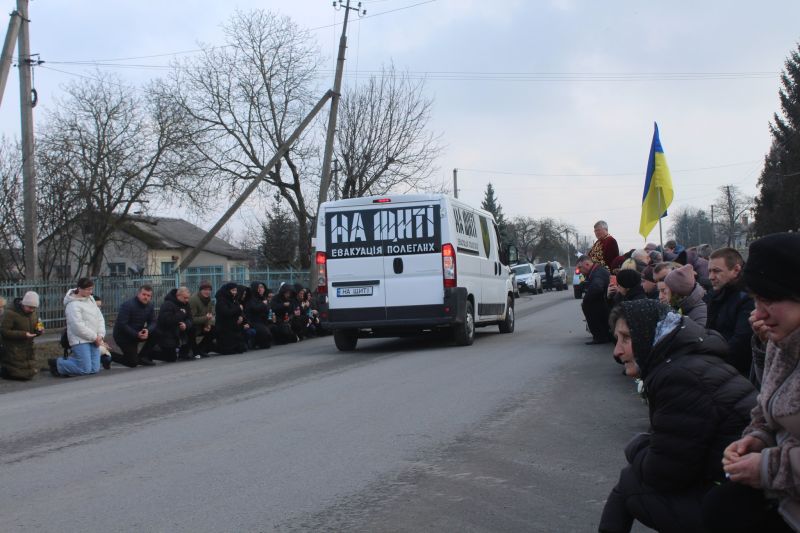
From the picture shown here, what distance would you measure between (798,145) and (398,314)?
49.1 metres

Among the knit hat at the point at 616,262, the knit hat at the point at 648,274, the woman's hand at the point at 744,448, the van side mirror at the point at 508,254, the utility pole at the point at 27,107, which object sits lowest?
the woman's hand at the point at 744,448

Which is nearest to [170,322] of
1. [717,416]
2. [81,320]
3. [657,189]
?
[81,320]

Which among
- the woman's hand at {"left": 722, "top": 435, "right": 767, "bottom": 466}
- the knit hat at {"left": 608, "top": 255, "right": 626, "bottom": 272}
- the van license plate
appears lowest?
the woman's hand at {"left": 722, "top": 435, "right": 767, "bottom": 466}

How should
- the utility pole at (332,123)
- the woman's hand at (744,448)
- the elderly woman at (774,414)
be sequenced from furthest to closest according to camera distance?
the utility pole at (332,123), the woman's hand at (744,448), the elderly woman at (774,414)

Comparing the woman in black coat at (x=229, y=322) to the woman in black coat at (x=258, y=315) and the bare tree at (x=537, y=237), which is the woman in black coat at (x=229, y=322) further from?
the bare tree at (x=537, y=237)

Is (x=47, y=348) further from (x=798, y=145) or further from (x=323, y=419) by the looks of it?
(x=798, y=145)

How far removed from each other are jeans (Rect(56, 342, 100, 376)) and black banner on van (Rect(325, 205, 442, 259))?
4489 mm

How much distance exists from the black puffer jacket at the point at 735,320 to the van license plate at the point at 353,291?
883 centimetres

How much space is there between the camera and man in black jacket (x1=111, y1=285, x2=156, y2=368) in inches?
635

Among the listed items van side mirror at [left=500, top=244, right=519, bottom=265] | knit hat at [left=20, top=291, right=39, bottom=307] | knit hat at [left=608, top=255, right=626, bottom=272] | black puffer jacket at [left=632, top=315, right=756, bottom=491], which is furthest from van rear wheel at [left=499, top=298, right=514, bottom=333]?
black puffer jacket at [left=632, top=315, right=756, bottom=491]

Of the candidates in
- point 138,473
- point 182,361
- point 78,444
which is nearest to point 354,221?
point 182,361

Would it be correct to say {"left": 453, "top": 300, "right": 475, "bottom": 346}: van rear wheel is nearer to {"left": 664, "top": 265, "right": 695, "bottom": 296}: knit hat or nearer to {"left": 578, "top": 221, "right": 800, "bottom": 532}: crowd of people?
{"left": 664, "top": 265, "right": 695, "bottom": 296}: knit hat

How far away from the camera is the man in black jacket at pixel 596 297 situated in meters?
15.3

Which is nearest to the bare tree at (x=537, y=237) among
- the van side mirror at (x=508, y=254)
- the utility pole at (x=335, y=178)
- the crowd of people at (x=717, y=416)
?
the utility pole at (x=335, y=178)
